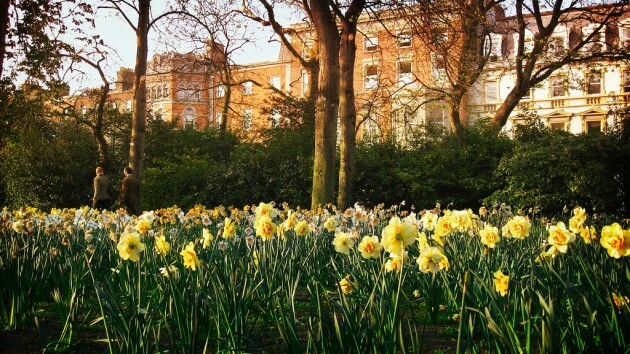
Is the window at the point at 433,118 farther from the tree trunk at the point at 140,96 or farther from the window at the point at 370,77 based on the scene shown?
the tree trunk at the point at 140,96

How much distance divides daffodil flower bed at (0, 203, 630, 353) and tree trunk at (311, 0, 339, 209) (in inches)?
264

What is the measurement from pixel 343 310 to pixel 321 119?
10.4 m

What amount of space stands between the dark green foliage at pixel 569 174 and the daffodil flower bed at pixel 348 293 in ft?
29.0

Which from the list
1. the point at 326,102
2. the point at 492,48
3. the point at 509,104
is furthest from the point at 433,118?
the point at 326,102

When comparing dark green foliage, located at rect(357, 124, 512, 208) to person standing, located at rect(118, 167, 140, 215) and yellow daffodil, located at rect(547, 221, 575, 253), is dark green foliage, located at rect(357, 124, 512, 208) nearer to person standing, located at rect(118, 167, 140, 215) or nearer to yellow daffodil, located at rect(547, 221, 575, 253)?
person standing, located at rect(118, 167, 140, 215)

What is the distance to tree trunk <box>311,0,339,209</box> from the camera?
41.5 feet

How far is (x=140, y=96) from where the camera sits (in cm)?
1681

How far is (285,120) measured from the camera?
2425cm

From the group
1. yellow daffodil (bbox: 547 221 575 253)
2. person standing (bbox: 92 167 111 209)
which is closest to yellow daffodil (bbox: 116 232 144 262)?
yellow daffodil (bbox: 547 221 575 253)

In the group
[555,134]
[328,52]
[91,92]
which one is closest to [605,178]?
[555,134]

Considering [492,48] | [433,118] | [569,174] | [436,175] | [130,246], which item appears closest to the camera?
[130,246]

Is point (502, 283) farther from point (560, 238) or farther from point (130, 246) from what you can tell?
point (130, 246)

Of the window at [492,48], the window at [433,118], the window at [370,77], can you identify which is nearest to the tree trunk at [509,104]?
the window at [492,48]

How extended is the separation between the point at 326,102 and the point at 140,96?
6.35m
